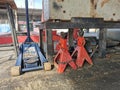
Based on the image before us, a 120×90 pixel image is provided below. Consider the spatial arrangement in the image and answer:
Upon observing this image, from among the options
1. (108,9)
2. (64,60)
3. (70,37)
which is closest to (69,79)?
(64,60)

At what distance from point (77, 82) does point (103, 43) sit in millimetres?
1680

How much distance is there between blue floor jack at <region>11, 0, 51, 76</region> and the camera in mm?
2757

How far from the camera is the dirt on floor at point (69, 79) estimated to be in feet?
7.34

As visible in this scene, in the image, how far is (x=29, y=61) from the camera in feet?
10.6

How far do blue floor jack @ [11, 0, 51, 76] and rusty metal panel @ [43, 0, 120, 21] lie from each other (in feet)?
6.10

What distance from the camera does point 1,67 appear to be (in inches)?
130

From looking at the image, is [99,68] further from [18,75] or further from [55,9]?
[55,9]

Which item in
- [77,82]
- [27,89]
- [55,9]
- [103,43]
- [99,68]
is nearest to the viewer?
[55,9]

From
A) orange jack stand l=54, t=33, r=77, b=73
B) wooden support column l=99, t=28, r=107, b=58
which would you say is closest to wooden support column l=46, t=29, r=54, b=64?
orange jack stand l=54, t=33, r=77, b=73

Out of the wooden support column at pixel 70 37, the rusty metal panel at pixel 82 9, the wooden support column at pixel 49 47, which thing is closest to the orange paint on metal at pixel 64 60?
the wooden support column at pixel 49 47

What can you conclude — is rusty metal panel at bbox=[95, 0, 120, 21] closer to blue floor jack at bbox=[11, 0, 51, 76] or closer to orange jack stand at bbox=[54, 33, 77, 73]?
orange jack stand at bbox=[54, 33, 77, 73]

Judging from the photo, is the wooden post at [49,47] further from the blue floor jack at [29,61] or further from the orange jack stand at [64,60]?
the orange jack stand at [64,60]

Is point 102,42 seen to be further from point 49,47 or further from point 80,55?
point 49,47

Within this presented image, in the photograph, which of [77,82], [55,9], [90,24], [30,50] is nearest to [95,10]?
[90,24]
